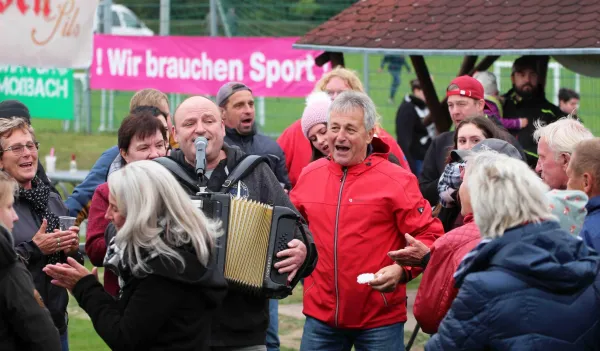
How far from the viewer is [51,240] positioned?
561cm

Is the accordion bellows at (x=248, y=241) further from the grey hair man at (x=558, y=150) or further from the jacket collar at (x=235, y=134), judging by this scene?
the jacket collar at (x=235, y=134)

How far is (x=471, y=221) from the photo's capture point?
502cm

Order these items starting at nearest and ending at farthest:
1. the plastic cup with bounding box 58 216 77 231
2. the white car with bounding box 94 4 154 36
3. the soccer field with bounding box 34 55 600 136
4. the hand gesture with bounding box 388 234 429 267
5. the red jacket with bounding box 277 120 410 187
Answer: the hand gesture with bounding box 388 234 429 267
the plastic cup with bounding box 58 216 77 231
the red jacket with bounding box 277 120 410 187
the soccer field with bounding box 34 55 600 136
the white car with bounding box 94 4 154 36

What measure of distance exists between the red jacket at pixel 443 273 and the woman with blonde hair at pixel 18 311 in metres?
1.67

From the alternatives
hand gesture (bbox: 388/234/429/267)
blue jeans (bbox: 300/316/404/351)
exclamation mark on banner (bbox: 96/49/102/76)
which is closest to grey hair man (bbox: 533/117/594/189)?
hand gesture (bbox: 388/234/429/267)

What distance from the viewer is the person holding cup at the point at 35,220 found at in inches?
222

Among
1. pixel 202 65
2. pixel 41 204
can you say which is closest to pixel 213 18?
pixel 202 65

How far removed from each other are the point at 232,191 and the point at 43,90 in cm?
1057

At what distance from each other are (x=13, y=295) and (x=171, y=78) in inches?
489

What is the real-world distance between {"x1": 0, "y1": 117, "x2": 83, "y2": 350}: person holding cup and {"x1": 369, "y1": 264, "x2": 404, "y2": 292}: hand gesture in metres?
1.63

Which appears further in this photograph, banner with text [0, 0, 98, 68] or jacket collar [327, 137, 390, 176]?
banner with text [0, 0, 98, 68]

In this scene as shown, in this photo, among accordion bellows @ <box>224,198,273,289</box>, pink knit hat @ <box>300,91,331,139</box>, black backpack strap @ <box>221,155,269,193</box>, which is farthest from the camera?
pink knit hat @ <box>300,91,331,139</box>

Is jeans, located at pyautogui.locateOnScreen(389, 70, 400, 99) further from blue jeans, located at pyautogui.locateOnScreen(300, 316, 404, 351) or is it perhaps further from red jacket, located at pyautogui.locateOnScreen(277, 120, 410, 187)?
blue jeans, located at pyautogui.locateOnScreen(300, 316, 404, 351)

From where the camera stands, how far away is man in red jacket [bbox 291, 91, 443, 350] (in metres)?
5.79
